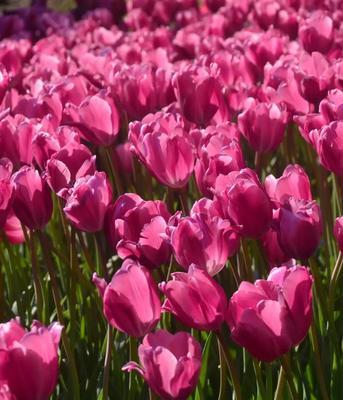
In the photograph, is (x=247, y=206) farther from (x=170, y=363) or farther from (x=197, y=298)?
(x=170, y=363)

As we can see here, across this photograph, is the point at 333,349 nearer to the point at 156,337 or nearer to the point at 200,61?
the point at 156,337

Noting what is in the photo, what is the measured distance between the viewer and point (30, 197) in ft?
6.15

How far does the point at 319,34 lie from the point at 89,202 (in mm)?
1607

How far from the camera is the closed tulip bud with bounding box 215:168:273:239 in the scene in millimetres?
1640

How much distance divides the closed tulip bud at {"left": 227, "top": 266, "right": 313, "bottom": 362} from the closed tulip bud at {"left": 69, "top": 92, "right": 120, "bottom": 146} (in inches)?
40.0

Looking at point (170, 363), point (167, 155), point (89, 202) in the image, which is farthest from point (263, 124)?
point (170, 363)

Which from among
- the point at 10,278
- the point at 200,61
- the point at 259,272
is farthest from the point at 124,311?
the point at 200,61

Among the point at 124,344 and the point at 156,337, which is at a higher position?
the point at 156,337

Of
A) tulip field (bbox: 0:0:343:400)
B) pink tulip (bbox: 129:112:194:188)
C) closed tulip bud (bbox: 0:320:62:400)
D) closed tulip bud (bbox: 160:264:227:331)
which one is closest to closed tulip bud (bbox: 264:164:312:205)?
tulip field (bbox: 0:0:343:400)

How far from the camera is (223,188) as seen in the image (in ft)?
5.76

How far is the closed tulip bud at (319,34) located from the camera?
3135 mm

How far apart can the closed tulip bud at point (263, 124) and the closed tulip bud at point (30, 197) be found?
58 cm

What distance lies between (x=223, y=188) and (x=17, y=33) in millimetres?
3517

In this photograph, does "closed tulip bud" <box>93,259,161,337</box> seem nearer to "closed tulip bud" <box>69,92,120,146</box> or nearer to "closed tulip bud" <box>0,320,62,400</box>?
"closed tulip bud" <box>0,320,62,400</box>
